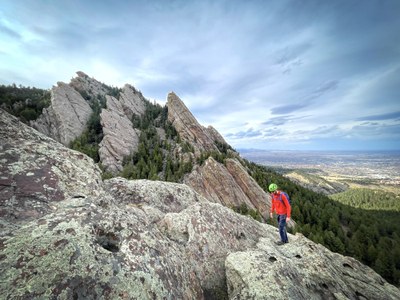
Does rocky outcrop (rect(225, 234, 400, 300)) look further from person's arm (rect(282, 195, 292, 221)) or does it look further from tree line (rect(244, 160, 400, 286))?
tree line (rect(244, 160, 400, 286))

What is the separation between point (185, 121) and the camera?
312 feet

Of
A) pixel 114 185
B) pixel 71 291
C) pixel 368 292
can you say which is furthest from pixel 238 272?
pixel 114 185

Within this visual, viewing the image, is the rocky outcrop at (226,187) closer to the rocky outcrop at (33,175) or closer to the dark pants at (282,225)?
the dark pants at (282,225)

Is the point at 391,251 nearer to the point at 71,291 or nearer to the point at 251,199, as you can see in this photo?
the point at 251,199

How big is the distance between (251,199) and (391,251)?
52.3 metres

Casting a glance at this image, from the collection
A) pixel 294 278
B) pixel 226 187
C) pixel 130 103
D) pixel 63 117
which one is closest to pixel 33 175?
pixel 294 278

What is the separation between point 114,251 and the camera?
7.02 meters

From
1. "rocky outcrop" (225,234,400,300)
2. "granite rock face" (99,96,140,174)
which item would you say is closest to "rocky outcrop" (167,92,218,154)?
"granite rock face" (99,96,140,174)

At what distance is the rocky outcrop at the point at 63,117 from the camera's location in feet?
225

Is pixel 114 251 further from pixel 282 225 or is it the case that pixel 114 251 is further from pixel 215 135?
pixel 215 135

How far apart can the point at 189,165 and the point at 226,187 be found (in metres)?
13.7

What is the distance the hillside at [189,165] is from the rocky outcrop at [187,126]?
1.51 ft

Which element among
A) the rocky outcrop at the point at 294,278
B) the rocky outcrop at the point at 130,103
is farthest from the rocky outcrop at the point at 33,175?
the rocky outcrop at the point at 130,103

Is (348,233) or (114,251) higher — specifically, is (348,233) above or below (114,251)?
below
